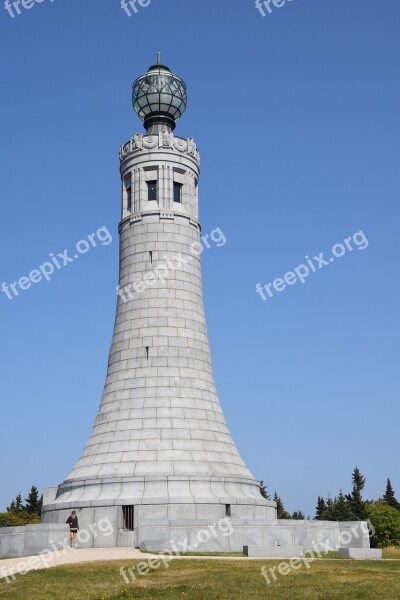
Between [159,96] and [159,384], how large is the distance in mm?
19872

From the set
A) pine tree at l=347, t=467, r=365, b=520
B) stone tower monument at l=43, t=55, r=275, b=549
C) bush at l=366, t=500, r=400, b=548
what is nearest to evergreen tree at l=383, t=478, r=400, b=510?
pine tree at l=347, t=467, r=365, b=520

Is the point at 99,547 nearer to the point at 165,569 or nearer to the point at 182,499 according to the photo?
the point at 182,499

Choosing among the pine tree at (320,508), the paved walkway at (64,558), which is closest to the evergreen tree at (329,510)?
the pine tree at (320,508)

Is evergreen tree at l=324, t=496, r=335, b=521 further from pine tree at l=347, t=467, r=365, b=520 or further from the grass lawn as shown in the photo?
Answer: the grass lawn

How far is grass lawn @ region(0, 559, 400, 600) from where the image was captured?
18.3 meters

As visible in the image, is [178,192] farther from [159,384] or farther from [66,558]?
[66,558]

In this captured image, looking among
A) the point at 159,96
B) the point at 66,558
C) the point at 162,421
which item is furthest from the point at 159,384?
the point at 159,96

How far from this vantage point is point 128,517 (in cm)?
3519

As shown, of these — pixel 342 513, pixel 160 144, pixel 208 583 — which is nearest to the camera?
pixel 208 583

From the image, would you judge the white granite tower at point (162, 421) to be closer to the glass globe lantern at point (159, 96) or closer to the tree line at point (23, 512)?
the glass globe lantern at point (159, 96)

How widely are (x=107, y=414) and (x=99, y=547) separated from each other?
8.28 m

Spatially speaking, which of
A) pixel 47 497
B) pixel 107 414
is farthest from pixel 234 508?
pixel 47 497

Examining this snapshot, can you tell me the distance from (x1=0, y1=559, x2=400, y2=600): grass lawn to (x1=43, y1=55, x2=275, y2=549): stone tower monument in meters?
7.70

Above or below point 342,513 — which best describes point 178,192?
above
